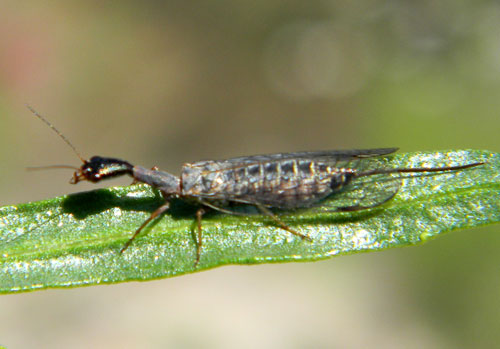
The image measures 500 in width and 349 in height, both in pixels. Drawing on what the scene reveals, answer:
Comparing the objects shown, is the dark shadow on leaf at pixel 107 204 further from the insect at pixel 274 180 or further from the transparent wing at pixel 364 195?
the transparent wing at pixel 364 195

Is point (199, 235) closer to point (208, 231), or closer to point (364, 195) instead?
point (208, 231)

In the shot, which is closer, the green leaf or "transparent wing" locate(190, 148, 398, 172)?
the green leaf

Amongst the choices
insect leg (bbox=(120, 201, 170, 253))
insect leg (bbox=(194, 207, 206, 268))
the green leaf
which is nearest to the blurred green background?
insect leg (bbox=(120, 201, 170, 253))

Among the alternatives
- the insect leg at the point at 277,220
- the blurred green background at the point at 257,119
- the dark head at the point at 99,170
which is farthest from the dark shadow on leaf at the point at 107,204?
the blurred green background at the point at 257,119

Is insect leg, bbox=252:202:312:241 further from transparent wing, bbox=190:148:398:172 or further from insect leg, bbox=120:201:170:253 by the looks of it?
insect leg, bbox=120:201:170:253

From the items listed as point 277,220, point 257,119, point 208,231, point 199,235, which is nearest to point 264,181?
point 277,220

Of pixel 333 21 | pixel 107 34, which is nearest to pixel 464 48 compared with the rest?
pixel 333 21
